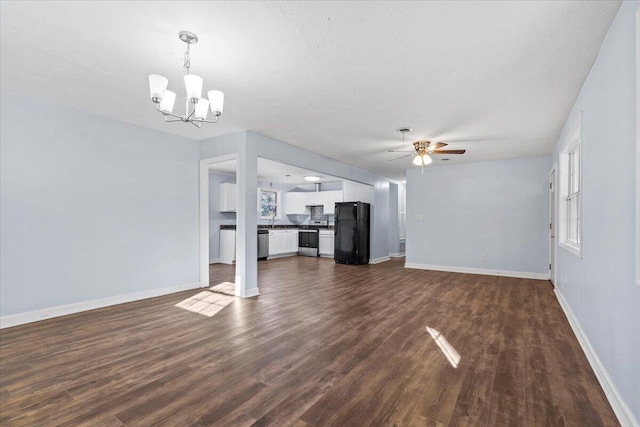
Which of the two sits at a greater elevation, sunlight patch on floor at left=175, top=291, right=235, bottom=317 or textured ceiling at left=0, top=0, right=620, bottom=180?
textured ceiling at left=0, top=0, right=620, bottom=180

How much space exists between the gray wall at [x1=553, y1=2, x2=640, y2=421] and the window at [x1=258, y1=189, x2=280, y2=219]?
25.7 feet

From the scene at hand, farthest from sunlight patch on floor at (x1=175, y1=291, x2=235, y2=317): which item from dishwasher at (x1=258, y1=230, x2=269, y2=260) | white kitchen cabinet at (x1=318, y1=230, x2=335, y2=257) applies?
white kitchen cabinet at (x1=318, y1=230, x2=335, y2=257)

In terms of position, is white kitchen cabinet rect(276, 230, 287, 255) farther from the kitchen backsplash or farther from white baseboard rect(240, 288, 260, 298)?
white baseboard rect(240, 288, 260, 298)

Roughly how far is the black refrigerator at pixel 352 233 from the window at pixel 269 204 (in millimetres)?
2551

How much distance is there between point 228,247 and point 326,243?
2.93 meters

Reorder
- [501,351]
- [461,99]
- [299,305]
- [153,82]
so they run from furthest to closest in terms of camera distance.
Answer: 1. [299,305]
2. [461,99]
3. [501,351]
4. [153,82]

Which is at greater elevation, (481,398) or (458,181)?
(458,181)

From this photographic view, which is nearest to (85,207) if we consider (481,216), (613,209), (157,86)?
(157,86)

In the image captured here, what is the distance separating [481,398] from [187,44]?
10.6 ft

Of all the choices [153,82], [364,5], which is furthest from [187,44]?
[364,5]

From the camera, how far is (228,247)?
7.87m

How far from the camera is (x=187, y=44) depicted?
7.59ft

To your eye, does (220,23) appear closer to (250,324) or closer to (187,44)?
(187,44)

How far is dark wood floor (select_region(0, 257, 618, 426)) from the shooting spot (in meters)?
1.81
